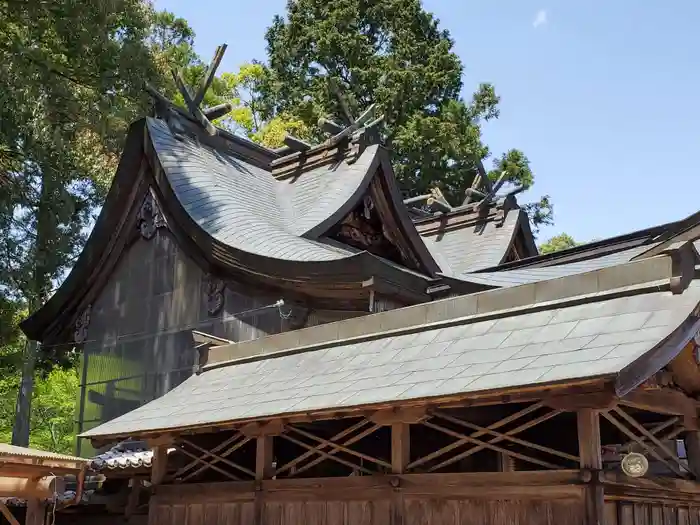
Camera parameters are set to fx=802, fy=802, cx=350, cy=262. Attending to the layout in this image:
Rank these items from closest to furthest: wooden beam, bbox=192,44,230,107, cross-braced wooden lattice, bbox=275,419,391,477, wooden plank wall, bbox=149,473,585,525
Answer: wooden plank wall, bbox=149,473,585,525
cross-braced wooden lattice, bbox=275,419,391,477
wooden beam, bbox=192,44,230,107

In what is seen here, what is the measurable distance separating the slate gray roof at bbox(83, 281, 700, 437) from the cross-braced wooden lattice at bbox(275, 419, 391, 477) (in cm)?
56

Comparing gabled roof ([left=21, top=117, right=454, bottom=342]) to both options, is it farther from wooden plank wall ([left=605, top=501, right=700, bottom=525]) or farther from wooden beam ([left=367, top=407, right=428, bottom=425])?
wooden plank wall ([left=605, top=501, right=700, bottom=525])

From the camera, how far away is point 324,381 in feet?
25.0

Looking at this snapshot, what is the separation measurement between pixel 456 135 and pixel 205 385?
23.6 m

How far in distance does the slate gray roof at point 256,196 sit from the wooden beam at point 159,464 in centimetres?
324

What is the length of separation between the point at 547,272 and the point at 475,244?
21.6ft

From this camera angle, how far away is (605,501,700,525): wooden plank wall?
5988 millimetres

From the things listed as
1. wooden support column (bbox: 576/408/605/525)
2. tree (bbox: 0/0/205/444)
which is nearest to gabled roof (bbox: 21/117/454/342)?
tree (bbox: 0/0/205/444)

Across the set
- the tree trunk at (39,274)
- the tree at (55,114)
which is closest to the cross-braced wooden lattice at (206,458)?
the tree at (55,114)

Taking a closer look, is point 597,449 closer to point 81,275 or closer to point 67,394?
point 81,275

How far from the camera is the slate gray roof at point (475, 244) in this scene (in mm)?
19594

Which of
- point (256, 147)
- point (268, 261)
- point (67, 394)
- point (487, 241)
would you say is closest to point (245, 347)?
point (268, 261)

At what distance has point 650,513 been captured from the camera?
20.7 feet

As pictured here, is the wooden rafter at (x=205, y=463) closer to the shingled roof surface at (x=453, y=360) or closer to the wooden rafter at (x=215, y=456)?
the wooden rafter at (x=215, y=456)
